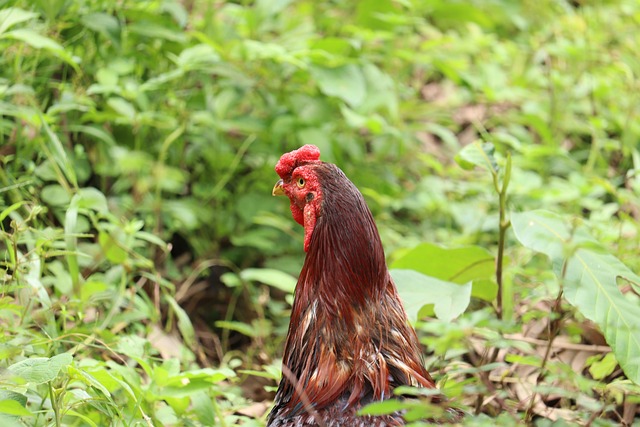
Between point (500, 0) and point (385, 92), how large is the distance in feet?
7.11

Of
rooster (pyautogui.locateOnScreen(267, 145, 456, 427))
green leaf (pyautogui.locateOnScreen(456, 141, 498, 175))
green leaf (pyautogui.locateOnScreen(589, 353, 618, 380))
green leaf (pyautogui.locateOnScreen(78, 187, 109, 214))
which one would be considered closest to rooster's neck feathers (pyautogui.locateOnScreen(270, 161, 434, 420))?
rooster (pyautogui.locateOnScreen(267, 145, 456, 427))

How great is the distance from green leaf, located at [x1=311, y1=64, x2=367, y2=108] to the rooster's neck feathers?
154 cm

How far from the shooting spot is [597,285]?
246cm

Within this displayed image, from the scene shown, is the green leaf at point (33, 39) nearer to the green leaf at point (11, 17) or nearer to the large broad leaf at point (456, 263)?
the green leaf at point (11, 17)

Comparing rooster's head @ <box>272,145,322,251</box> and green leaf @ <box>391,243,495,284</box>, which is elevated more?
rooster's head @ <box>272,145,322,251</box>

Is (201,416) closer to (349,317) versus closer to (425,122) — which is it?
(349,317)

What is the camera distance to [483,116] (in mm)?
5836

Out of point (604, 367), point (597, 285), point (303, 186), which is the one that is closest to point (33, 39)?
point (303, 186)

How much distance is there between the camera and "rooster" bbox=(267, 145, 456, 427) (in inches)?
87.4

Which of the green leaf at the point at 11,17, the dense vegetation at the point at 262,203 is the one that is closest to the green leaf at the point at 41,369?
the dense vegetation at the point at 262,203

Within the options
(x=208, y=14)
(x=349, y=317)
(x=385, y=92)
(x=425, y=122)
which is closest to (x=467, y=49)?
(x=425, y=122)

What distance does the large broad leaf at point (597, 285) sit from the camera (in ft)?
7.64

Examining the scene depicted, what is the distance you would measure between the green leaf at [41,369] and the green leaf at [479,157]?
1495 mm

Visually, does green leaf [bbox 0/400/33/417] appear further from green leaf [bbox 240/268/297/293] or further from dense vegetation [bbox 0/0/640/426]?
green leaf [bbox 240/268/297/293]
